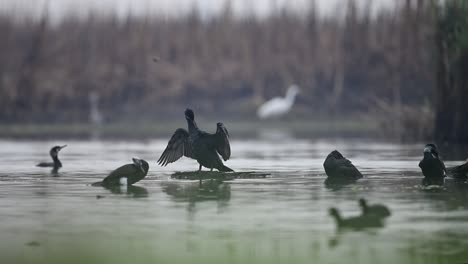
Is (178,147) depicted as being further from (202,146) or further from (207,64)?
(207,64)

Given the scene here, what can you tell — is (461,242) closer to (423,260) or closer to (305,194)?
(423,260)

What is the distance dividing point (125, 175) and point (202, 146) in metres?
1.59

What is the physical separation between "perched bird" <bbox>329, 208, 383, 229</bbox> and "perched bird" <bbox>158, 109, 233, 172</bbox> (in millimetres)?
5486

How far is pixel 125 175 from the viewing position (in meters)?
14.6

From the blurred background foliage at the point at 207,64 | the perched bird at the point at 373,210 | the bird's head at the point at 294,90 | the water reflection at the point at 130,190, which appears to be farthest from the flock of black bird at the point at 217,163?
the blurred background foliage at the point at 207,64

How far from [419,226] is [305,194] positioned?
128 inches

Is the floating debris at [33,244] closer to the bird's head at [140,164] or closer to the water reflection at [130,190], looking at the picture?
the water reflection at [130,190]

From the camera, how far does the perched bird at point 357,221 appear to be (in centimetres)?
1005

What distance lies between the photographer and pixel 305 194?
13.3 meters

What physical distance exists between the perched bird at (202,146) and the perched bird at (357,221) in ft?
18.0

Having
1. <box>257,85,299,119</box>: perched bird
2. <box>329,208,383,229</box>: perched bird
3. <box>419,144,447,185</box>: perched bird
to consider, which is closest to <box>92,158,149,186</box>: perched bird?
<box>419,144,447,185</box>: perched bird

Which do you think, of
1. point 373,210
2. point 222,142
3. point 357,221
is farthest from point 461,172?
point 357,221

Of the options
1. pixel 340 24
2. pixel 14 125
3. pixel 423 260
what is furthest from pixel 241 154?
pixel 340 24

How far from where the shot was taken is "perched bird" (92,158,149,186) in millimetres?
14548
